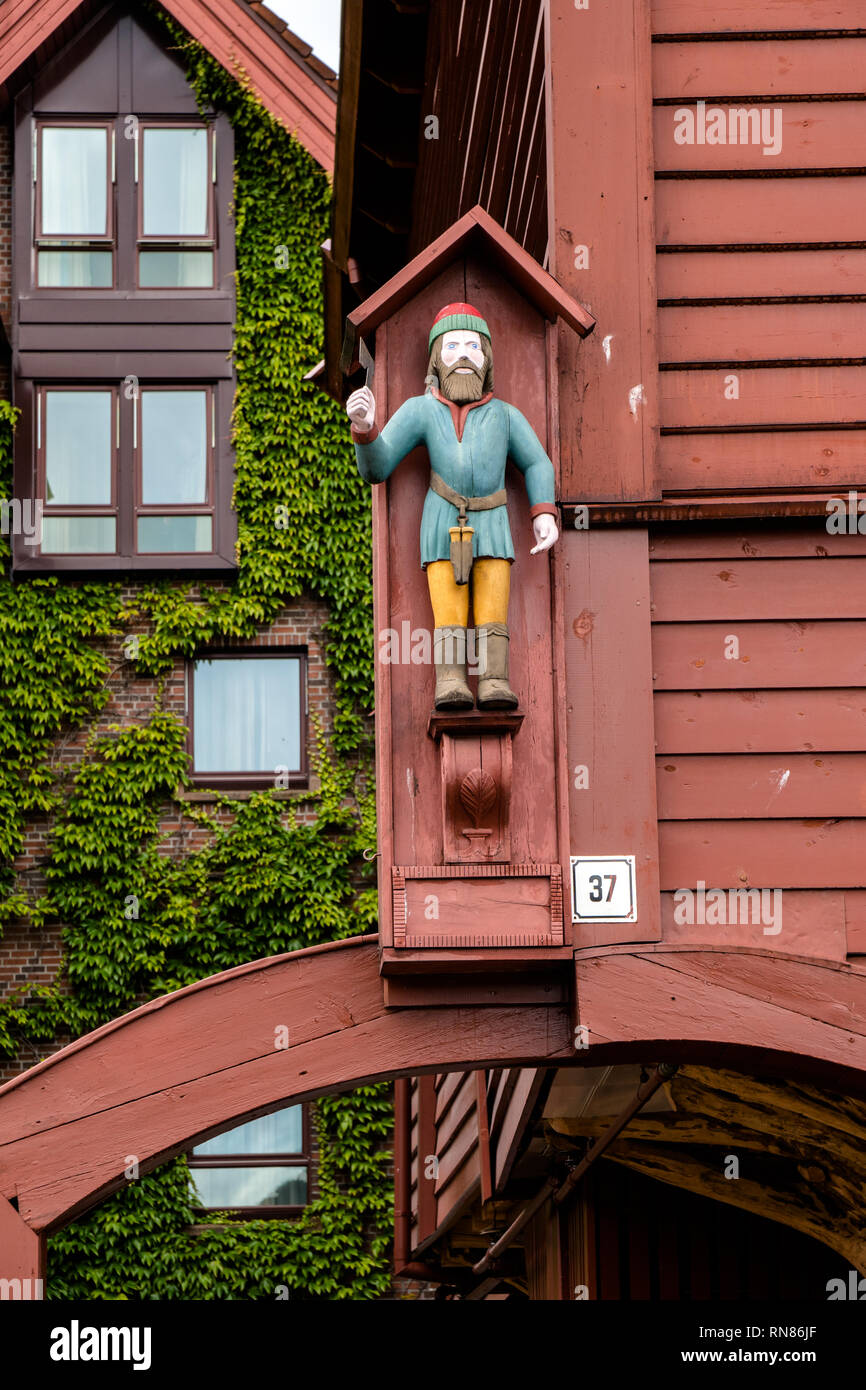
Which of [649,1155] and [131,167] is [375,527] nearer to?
[649,1155]

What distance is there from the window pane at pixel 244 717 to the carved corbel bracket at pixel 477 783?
12215mm

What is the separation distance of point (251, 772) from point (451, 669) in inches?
483

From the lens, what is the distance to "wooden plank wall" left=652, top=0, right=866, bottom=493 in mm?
6133

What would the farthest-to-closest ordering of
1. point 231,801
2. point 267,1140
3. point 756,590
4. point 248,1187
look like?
point 231,801 → point 267,1140 → point 248,1187 → point 756,590

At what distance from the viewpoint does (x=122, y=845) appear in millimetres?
17078

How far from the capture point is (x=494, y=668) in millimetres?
5527

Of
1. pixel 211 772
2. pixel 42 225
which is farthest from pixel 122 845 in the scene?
pixel 42 225

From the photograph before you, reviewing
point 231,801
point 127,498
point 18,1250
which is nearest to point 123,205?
point 127,498

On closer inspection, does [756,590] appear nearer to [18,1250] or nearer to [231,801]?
[18,1250]

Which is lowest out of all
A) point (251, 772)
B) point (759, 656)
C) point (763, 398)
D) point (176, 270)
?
point (759, 656)

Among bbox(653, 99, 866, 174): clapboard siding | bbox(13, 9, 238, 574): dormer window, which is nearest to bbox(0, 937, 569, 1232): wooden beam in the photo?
bbox(653, 99, 866, 174): clapboard siding

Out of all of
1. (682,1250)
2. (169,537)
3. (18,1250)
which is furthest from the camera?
(169,537)

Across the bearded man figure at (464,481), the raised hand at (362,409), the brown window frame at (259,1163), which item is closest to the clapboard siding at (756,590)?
the bearded man figure at (464,481)

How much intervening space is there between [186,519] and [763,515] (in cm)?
1247
